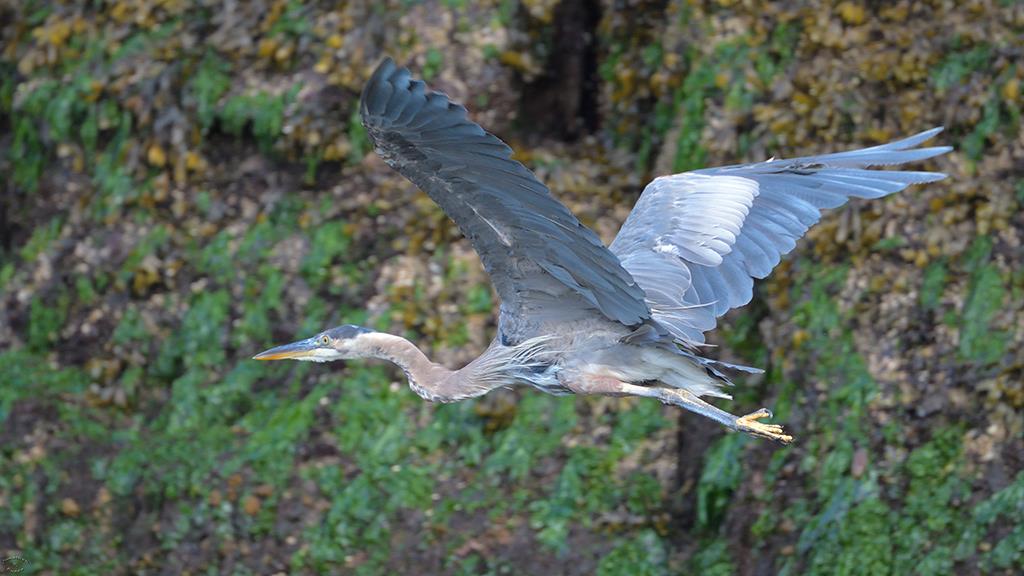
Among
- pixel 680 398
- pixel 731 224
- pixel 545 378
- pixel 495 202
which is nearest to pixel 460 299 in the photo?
pixel 545 378

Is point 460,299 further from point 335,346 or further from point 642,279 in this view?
point 642,279

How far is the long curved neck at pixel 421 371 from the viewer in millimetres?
5398

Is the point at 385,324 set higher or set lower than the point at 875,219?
lower

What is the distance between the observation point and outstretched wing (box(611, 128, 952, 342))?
5.27 meters

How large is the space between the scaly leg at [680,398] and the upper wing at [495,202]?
0.98 feet

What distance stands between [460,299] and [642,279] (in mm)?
2936

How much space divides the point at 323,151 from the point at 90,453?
7.45 feet

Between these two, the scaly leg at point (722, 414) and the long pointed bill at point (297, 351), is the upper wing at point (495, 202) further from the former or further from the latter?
the long pointed bill at point (297, 351)

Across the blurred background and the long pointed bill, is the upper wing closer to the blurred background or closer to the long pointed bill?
the long pointed bill

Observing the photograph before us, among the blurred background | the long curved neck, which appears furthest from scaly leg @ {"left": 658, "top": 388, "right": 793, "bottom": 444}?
the blurred background

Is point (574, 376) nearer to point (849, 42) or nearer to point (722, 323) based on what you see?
point (722, 323)

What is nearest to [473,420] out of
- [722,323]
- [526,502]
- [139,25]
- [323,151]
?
[526,502]

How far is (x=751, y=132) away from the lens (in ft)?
25.5

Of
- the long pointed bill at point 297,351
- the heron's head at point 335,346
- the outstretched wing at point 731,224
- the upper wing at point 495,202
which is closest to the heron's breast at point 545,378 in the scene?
the upper wing at point 495,202
